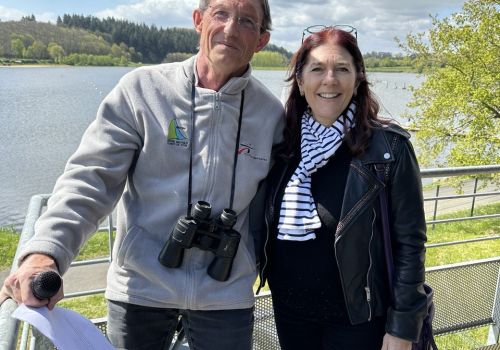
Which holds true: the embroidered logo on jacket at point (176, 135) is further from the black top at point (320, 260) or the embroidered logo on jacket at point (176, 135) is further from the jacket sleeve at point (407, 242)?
the jacket sleeve at point (407, 242)

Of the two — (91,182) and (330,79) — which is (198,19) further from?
(91,182)

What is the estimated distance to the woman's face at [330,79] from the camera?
2.09 metres

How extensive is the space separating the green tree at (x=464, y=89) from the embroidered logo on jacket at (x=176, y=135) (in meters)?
14.9

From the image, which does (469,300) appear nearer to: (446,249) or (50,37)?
(446,249)

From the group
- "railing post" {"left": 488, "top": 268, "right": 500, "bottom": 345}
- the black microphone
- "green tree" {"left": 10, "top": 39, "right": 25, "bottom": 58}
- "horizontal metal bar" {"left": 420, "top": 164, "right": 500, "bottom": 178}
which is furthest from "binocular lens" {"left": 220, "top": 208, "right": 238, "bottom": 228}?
"green tree" {"left": 10, "top": 39, "right": 25, "bottom": 58}

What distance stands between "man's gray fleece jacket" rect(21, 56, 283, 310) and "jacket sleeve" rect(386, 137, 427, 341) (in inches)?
22.4

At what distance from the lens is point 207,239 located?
6.51 ft

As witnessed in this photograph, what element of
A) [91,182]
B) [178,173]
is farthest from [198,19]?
[91,182]

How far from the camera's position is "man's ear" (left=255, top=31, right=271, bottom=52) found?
215 cm

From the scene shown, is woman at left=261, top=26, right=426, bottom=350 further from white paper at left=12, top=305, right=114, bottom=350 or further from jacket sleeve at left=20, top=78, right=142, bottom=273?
white paper at left=12, top=305, right=114, bottom=350

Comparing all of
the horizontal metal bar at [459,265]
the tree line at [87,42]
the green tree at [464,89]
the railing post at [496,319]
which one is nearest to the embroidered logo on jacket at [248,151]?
the horizontal metal bar at [459,265]

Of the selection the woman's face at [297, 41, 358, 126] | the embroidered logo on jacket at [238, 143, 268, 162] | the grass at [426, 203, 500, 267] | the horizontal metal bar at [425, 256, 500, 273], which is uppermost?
the woman's face at [297, 41, 358, 126]

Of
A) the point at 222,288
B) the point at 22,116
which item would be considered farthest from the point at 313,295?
the point at 22,116

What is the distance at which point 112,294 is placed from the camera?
2.04 meters
